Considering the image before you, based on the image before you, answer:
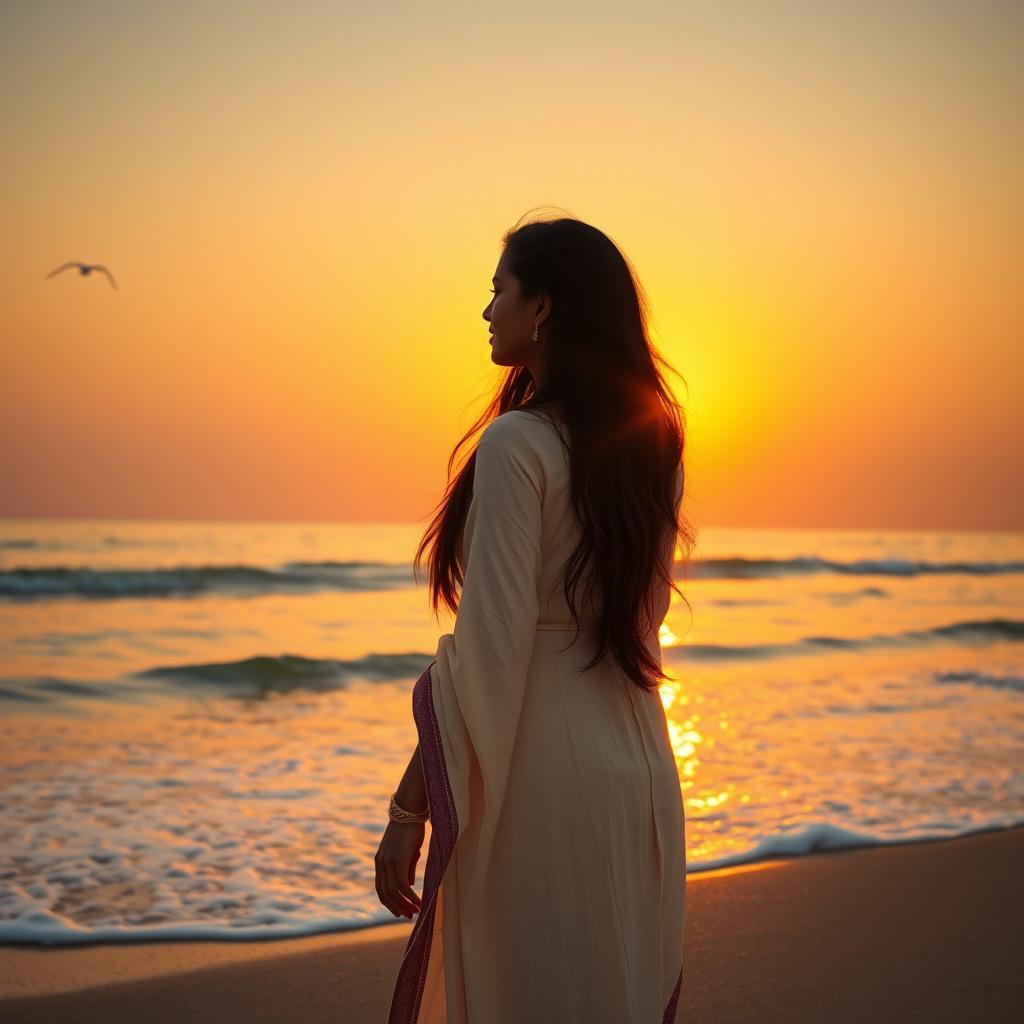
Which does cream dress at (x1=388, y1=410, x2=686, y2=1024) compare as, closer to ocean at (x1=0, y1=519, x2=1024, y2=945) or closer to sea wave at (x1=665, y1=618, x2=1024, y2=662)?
ocean at (x1=0, y1=519, x2=1024, y2=945)

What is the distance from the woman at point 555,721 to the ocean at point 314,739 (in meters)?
0.35

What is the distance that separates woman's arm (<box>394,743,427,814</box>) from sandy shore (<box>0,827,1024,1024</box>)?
5.92ft

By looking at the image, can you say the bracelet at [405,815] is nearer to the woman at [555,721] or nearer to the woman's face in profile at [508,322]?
the woman at [555,721]

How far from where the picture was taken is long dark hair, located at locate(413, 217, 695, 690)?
1.94 meters

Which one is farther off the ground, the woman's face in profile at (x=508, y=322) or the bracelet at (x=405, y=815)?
the woman's face in profile at (x=508, y=322)

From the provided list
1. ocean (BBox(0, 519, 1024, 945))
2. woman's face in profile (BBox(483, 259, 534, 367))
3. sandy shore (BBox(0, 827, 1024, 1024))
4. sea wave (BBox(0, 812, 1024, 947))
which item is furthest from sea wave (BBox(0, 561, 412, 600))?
woman's face in profile (BBox(483, 259, 534, 367))

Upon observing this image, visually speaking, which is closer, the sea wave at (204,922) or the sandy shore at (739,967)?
the sandy shore at (739,967)

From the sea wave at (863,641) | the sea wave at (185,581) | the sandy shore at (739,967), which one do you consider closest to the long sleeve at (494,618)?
the sandy shore at (739,967)

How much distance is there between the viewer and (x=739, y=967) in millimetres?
3850

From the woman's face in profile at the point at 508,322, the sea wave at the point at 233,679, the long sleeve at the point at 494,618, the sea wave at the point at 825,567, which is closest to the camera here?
the long sleeve at the point at 494,618

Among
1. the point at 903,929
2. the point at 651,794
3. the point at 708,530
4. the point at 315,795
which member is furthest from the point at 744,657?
the point at 708,530

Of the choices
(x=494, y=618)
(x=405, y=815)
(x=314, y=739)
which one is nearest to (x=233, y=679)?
(x=314, y=739)

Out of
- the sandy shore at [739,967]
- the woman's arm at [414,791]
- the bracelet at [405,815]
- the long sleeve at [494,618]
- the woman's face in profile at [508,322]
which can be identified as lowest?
the sandy shore at [739,967]

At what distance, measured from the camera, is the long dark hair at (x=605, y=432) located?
6.36ft
